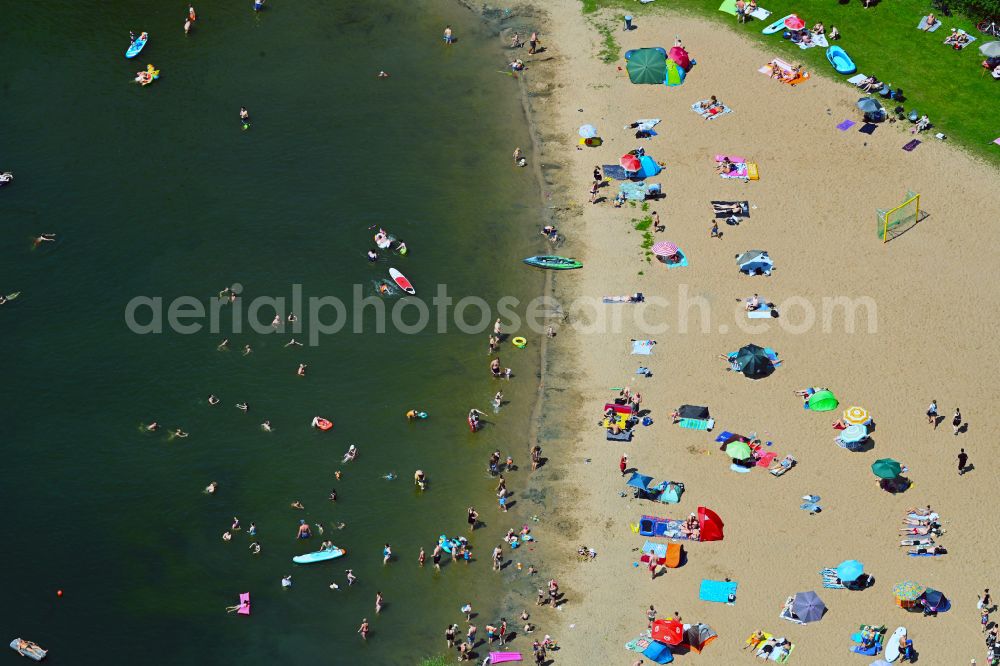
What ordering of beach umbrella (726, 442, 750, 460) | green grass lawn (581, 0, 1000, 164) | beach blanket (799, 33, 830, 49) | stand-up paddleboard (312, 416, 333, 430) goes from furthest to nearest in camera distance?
beach blanket (799, 33, 830, 49)
green grass lawn (581, 0, 1000, 164)
stand-up paddleboard (312, 416, 333, 430)
beach umbrella (726, 442, 750, 460)

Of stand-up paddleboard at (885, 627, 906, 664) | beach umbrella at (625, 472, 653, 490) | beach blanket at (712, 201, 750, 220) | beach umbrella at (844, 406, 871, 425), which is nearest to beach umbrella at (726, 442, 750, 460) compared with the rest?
beach umbrella at (625, 472, 653, 490)

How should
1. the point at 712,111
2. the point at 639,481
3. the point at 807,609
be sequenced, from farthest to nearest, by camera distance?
the point at 712,111 < the point at 639,481 < the point at 807,609

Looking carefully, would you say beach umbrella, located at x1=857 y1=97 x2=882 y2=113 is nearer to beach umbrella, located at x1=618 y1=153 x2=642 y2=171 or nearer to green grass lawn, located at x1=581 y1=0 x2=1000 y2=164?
green grass lawn, located at x1=581 y1=0 x2=1000 y2=164

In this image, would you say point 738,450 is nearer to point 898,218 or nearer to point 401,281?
point 898,218

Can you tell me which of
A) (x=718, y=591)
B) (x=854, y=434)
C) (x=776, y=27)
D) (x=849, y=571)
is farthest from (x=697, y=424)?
(x=776, y=27)

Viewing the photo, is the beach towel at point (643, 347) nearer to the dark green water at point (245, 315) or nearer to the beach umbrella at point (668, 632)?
the dark green water at point (245, 315)

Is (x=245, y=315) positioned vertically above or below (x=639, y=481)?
above

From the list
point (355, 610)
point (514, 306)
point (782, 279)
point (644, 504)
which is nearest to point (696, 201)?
point (782, 279)
